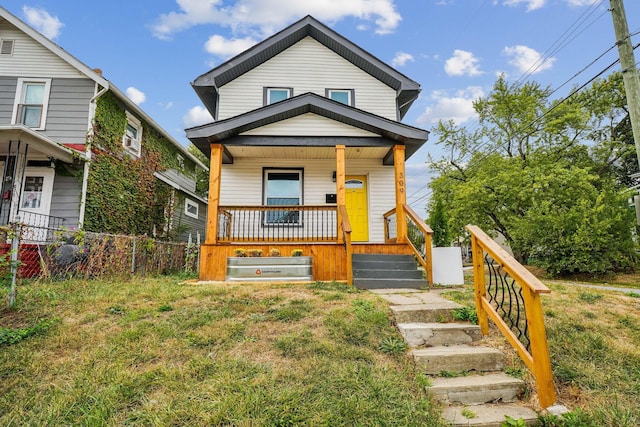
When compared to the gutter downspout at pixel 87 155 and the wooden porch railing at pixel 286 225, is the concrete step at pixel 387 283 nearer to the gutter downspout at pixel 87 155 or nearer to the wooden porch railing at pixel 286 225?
the wooden porch railing at pixel 286 225

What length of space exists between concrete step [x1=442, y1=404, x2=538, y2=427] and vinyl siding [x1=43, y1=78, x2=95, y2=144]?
1004 cm

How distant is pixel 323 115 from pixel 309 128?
18.8 inches

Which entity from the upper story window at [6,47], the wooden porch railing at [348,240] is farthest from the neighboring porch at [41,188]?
the wooden porch railing at [348,240]

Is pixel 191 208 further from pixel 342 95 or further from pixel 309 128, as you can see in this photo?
pixel 309 128

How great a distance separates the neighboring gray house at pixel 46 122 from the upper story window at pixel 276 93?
4.21 meters

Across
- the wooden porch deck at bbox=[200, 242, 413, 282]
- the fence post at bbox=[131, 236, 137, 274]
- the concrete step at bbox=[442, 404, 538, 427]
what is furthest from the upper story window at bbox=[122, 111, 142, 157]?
the concrete step at bbox=[442, 404, 538, 427]

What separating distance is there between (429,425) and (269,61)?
10.1 m

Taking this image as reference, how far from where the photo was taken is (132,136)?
1081 centimetres

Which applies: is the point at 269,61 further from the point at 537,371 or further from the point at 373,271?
the point at 537,371

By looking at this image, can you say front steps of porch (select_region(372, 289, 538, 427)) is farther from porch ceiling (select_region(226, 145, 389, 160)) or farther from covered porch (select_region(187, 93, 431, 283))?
porch ceiling (select_region(226, 145, 389, 160))

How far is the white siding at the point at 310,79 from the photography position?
31.8ft

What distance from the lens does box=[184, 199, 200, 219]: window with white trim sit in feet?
46.1

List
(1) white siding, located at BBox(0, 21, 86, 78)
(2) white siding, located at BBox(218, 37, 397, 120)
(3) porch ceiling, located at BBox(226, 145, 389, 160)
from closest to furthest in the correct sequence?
1. (3) porch ceiling, located at BBox(226, 145, 389, 160)
2. (1) white siding, located at BBox(0, 21, 86, 78)
3. (2) white siding, located at BBox(218, 37, 397, 120)

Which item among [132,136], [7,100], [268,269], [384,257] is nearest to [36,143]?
[7,100]
